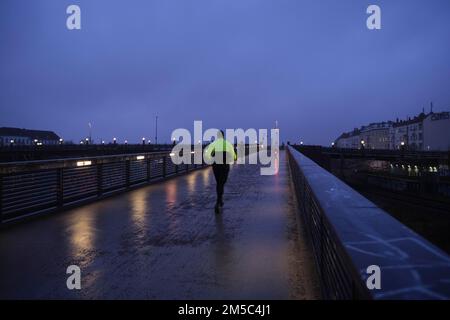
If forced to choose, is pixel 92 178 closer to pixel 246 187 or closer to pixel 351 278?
pixel 246 187

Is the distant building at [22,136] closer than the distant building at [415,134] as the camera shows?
No

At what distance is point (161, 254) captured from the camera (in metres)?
6.05

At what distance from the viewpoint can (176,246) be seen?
6.55 m

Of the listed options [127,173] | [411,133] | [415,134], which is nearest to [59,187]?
[127,173]

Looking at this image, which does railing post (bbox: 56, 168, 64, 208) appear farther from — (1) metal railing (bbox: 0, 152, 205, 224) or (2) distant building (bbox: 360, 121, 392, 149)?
(2) distant building (bbox: 360, 121, 392, 149)

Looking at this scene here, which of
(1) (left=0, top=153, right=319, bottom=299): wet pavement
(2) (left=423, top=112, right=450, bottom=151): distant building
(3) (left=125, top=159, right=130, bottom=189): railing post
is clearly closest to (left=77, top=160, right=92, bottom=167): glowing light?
(1) (left=0, top=153, right=319, bottom=299): wet pavement

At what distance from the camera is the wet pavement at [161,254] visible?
14.8ft

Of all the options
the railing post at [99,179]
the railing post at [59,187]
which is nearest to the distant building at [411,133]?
the railing post at [99,179]

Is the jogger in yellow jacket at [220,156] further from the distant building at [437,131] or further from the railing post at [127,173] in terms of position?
the distant building at [437,131]

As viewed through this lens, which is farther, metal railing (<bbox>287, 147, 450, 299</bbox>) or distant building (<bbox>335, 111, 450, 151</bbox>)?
distant building (<bbox>335, 111, 450, 151</bbox>)

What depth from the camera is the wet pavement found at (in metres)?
4.52

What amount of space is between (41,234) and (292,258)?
4267mm
